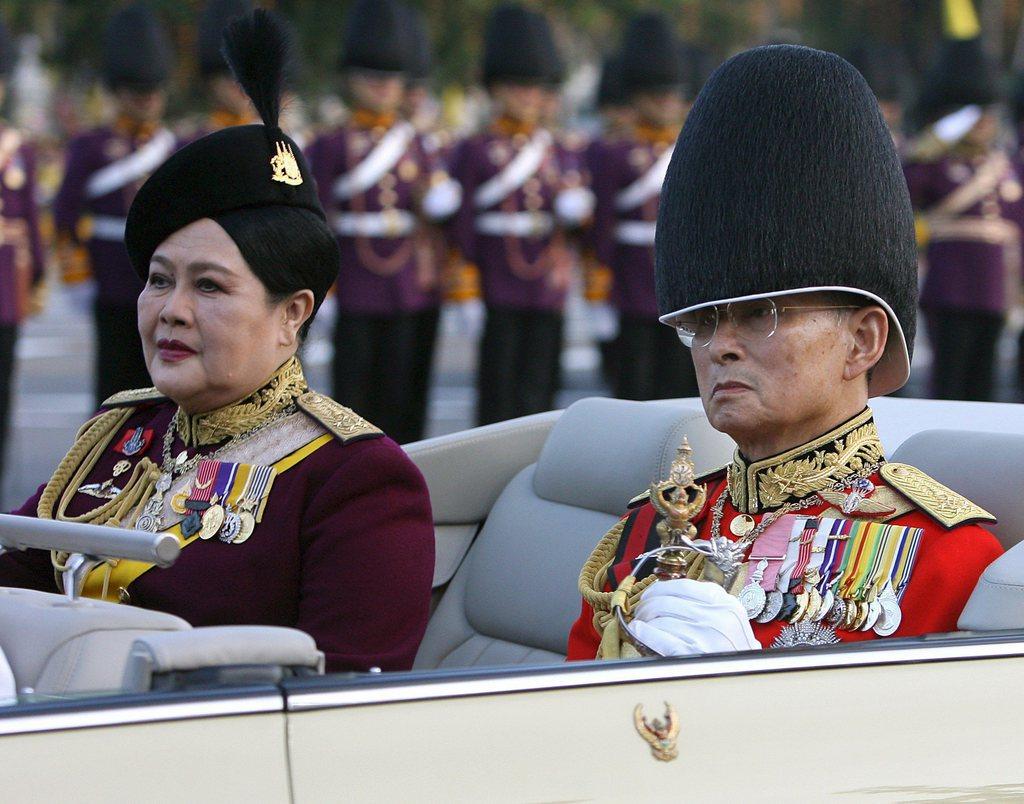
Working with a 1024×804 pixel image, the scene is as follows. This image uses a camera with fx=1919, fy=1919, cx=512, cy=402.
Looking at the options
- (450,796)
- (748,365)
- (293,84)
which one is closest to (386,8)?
(293,84)

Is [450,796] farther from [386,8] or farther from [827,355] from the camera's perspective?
[386,8]

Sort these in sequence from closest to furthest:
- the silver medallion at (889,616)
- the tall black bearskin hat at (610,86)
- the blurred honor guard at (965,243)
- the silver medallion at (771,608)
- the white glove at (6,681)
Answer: the white glove at (6,681) < the silver medallion at (889,616) < the silver medallion at (771,608) < the blurred honor guard at (965,243) < the tall black bearskin hat at (610,86)

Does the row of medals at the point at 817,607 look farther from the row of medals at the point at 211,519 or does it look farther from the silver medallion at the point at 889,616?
the row of medals at the point at 211,519

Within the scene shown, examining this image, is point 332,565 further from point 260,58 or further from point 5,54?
point 5,54

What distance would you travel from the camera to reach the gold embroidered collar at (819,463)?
2.53m

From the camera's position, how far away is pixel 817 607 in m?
2.42

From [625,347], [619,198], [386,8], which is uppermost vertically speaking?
[386,8]

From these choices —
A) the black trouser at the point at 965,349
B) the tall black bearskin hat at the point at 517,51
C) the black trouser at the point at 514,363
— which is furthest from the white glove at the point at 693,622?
the black trouser at the point at 965,349

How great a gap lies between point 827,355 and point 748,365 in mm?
103

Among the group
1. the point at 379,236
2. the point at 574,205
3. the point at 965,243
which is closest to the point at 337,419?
the point at 379,236

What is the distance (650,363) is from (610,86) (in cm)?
346

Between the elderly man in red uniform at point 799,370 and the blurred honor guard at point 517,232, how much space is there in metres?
6.86

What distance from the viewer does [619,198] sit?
9.88 metres

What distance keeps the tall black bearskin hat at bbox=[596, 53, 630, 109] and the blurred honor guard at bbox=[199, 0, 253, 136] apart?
2.63 m
